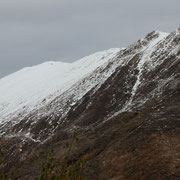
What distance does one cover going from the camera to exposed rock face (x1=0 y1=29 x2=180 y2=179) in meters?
25.9

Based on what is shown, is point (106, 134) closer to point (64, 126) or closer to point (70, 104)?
point (64, 126)

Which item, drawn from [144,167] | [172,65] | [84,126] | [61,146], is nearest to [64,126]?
[84,126]

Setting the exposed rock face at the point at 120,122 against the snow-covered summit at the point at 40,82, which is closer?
the exposed rock face at the point at 120,122

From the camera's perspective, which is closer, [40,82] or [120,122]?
[120,122]

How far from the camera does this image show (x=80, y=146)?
Answer: 36031 mm

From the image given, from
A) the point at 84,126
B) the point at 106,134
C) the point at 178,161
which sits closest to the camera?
the point at 178,161

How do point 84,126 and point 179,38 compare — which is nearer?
point 84,126

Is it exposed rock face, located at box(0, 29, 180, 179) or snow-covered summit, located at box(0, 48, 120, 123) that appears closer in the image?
exposed rock face, located at box(0, 29, 180, 179)

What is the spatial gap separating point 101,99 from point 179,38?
21.9 m

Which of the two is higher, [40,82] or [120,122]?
[40,82]

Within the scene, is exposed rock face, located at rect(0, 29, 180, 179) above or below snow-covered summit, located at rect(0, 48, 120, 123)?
below

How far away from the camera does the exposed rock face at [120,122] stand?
1020 inches

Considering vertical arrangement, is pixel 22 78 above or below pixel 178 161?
above

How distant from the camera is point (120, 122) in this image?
38.1 m
